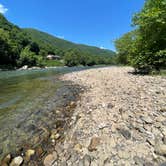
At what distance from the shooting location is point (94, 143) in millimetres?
5133

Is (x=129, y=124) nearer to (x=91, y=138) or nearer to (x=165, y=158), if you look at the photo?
(x=91, y=138)

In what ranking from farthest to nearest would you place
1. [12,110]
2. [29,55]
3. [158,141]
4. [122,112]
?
[29,55], [12,110], [122,112], [158,141]

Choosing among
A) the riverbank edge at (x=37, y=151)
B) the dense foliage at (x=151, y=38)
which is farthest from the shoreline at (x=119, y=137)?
the dense foliage at (x=151, y=38)

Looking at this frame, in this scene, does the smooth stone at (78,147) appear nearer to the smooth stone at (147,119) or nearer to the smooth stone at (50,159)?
the smooth stone at (50,159)

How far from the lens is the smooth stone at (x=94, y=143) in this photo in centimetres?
490

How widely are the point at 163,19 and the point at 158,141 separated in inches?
603

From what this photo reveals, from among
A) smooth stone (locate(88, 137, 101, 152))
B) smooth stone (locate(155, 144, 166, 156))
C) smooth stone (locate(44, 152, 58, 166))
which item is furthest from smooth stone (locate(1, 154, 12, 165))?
smooth stone (locate(155, 144, 166, 156))

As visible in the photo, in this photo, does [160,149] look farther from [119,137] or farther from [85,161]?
[85,161]

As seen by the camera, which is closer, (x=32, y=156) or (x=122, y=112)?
(x=32, y=156)

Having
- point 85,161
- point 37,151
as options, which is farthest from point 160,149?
point 37,151

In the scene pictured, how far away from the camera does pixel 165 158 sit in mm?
4062

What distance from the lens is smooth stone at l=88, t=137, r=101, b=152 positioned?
193 inches

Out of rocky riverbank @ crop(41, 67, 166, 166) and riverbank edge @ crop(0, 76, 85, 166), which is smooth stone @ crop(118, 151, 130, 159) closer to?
rocky riverbank @ crop(41, 67, 166, 166)

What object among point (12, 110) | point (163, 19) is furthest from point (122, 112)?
point (163, 19)
